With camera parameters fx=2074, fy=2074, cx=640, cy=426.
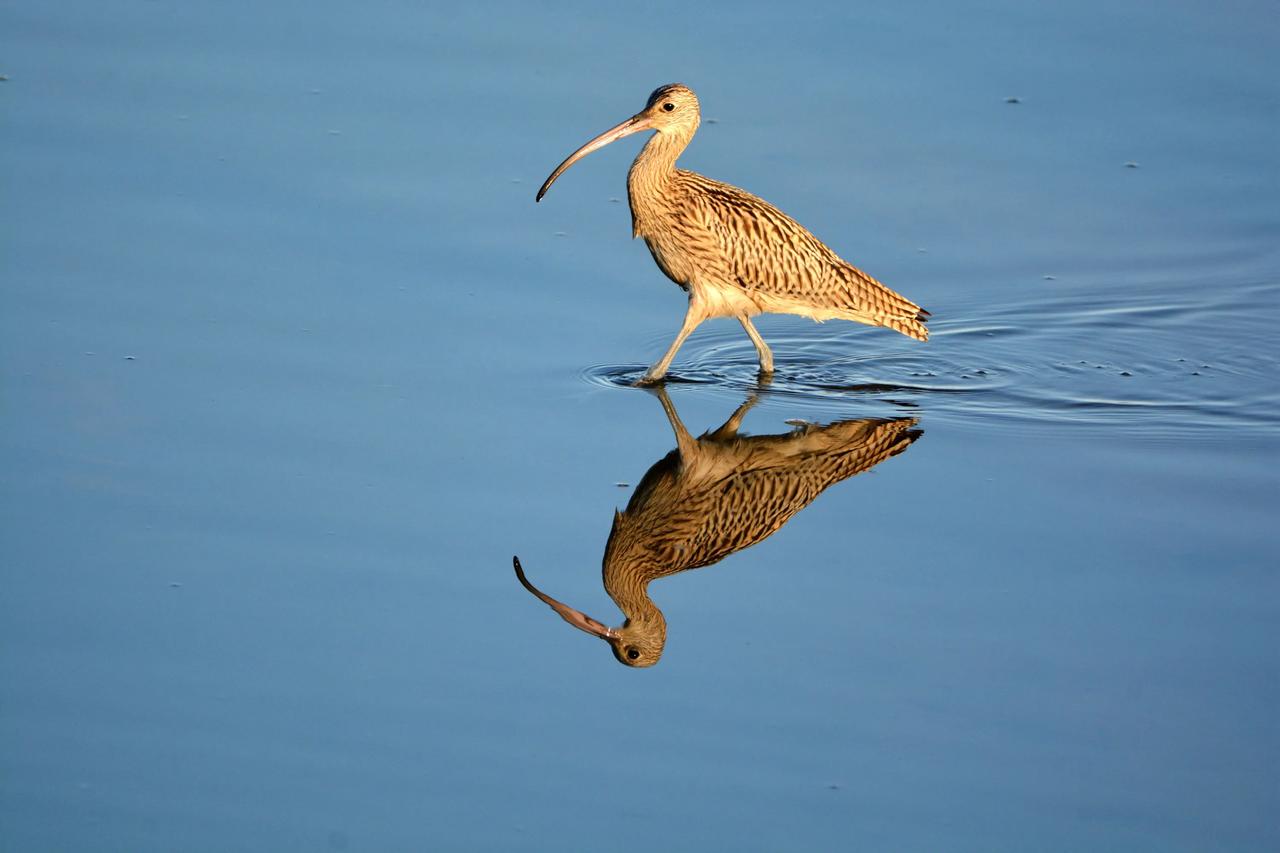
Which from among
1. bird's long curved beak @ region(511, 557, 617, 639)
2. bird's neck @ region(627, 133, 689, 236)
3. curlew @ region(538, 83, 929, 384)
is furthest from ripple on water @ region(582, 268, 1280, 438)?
bird's long curved beak @ region(511, 557, 617, 639)

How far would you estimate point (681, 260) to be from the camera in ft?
34.8

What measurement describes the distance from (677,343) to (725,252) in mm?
598

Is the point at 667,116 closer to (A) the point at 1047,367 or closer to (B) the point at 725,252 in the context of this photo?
Answer: (B) the point at 725,252

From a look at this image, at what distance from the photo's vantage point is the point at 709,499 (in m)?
8.87

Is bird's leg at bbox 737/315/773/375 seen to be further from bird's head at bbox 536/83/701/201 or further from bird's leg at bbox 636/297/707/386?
bird's head at bbox 536/83/701/201

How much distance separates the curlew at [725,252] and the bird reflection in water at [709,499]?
792mm

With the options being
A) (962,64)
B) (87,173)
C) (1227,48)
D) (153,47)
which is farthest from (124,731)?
(1227,48)

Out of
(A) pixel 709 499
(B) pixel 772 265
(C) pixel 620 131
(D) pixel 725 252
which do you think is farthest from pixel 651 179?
(A) pixel 709 499

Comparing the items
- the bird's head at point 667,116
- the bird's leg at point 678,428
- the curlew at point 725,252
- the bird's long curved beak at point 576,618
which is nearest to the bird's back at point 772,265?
the curlew at point 725,252

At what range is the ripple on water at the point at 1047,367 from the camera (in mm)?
10000

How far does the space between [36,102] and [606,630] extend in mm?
6236

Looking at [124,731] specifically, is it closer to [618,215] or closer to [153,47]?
[618,215]

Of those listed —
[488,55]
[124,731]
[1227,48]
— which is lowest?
[124,731]

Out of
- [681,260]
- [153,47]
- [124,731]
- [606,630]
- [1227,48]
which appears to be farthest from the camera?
[1227,48]
